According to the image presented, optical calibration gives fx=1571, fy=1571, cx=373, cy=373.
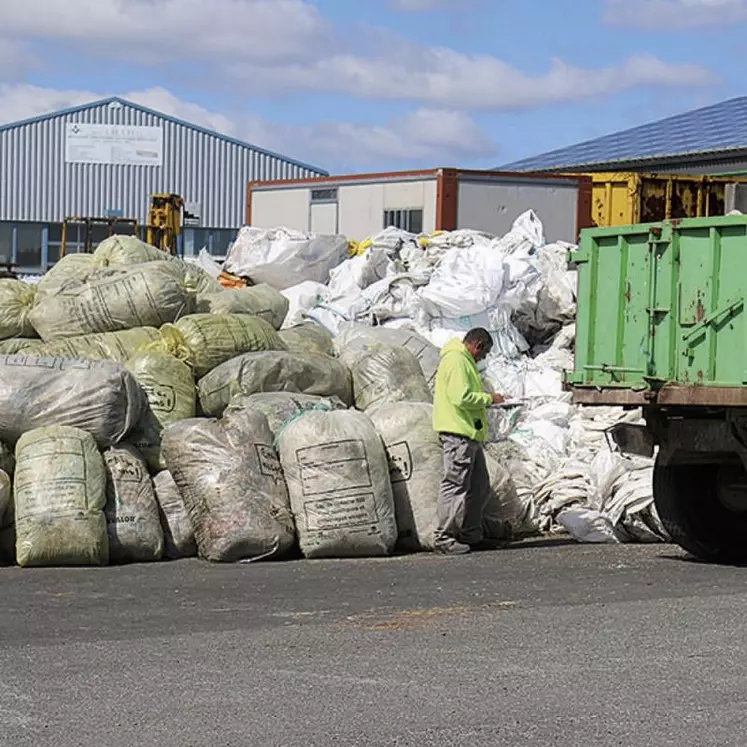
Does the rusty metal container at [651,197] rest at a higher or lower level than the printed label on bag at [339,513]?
higher

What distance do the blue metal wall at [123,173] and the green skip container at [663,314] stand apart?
34.9 metres

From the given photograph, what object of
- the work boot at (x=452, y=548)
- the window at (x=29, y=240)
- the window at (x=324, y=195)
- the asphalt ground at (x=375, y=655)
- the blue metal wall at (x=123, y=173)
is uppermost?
the blue metal wall at (x=123, y=173)

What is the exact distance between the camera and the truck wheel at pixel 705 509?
9.87 meters

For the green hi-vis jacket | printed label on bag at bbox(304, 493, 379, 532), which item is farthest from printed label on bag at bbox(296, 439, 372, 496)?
the green hi-vis jacket

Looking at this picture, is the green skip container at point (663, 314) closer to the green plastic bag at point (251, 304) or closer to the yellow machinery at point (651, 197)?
the green plastic bag at point (251, 304)

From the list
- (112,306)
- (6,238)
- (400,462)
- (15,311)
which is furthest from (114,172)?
(400,462)

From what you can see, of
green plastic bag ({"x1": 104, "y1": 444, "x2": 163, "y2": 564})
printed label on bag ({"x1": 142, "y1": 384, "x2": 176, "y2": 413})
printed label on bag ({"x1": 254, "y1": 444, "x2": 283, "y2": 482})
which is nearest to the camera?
green plastic bag ({"x1": 104, "y1": 444, "x2": 163, "y2": 564})

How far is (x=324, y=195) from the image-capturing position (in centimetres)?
2239

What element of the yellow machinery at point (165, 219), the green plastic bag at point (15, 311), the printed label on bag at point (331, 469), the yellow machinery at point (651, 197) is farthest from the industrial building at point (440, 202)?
the printed label on bag at point (331, 469)

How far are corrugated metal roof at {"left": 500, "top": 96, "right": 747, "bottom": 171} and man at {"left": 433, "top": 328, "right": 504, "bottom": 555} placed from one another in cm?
2167

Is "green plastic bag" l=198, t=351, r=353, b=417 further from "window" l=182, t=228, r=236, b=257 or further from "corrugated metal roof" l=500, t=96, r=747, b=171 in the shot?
"window" l=182, t=228, r=236, b=257

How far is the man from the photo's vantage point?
408 inches

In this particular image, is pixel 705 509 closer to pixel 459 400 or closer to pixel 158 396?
Result: pixel 459 400

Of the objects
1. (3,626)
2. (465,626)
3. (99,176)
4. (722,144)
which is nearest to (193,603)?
(3,626)
